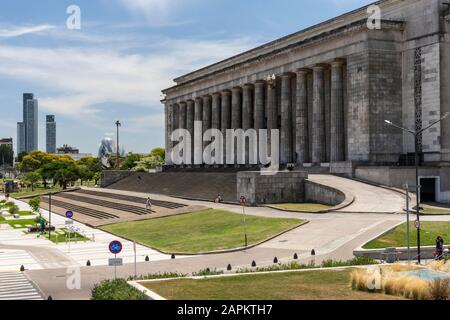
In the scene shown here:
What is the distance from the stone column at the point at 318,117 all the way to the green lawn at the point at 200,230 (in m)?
21.6

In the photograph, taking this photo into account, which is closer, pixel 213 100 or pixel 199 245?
pixel 199 245

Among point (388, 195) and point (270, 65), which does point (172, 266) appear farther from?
point (270, 65)

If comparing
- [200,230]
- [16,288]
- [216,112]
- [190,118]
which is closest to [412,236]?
[200,230]

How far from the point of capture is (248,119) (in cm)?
9000

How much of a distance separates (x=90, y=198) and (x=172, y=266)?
5654 cm

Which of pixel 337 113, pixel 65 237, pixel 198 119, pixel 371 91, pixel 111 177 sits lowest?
pixel 65 237

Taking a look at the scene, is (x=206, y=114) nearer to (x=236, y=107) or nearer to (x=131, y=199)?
(x=236, y=107)

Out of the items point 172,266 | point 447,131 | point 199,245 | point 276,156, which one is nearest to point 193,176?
point 276,156

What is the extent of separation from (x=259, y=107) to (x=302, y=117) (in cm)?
1226

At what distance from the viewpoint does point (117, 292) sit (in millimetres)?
19750

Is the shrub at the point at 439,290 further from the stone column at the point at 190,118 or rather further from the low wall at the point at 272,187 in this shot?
the stone column at the point at 190,118

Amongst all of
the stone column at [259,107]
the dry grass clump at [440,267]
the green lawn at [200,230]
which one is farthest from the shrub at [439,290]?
the stone column at [259,107]

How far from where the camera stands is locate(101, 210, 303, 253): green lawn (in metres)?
38.6

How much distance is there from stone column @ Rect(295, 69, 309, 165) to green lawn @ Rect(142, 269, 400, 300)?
4960 cm
